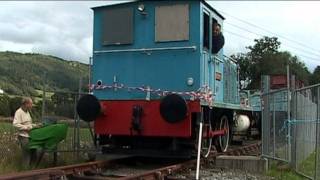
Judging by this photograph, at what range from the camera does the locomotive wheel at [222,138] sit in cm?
1308

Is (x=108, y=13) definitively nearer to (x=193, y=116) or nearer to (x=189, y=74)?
(x=189, y=74)

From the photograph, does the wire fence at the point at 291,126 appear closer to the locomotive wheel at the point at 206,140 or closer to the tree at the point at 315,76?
the locomotive wheel at the point at 206,140

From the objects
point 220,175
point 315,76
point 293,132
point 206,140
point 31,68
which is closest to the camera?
point 220,175

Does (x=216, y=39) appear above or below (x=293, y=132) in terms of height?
above

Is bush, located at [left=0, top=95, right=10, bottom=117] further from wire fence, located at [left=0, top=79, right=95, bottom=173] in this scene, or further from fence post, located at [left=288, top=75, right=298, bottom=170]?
fence post, located at [left=288, top=75, right=298, bottom=170]

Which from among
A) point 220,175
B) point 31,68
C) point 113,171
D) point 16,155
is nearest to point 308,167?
point 220,175

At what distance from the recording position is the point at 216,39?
11930 millimetres

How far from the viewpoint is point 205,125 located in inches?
449

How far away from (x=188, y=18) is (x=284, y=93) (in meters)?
3.18

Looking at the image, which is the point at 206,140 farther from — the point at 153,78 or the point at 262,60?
the point at 262,60

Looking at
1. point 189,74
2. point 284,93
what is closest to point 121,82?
point 189,74

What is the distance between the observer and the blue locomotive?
35.6 ft

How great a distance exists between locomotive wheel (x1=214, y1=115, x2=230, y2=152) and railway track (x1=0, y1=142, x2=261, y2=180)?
30.3 inches

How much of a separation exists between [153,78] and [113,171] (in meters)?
2.41
